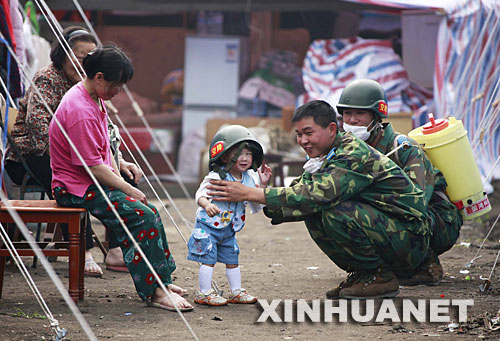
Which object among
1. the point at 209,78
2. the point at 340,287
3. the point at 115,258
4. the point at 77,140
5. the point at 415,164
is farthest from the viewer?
the point at 209,78

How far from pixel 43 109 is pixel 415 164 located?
259cm

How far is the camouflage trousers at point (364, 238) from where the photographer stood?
4480mm

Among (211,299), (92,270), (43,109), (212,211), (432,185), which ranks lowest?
(92,270)

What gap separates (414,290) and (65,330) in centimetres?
240

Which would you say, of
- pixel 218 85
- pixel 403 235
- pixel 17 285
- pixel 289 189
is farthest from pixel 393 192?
pixel 218 85

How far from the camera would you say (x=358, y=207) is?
4.52 meters

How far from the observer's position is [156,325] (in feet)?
13.4

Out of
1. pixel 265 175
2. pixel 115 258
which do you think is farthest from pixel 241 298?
pixel 115 258

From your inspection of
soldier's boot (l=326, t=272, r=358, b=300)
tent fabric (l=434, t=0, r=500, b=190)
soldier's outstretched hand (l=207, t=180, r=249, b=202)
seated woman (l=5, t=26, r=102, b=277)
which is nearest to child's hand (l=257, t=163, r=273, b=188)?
soldier's outstretched hand (l=207, t=180, r=249, b=202)

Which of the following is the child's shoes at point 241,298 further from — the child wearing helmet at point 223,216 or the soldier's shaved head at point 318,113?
the soldier's shaved head at point 318,113

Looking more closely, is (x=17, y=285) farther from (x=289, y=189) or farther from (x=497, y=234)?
(x=497, y=234)

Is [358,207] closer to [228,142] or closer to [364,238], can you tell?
[364,238]

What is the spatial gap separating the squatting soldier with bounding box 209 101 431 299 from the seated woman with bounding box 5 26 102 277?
1.52m

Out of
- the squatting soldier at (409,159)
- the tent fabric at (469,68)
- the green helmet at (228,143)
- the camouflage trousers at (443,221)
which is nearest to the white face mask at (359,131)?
the squatting soldier at (409,159)
